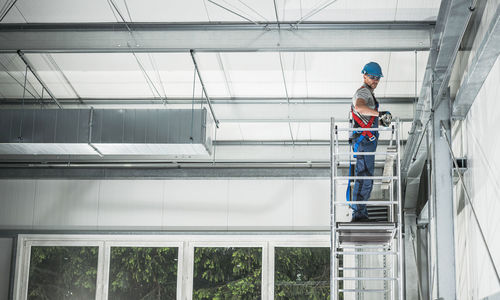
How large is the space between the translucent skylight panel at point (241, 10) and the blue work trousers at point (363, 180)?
2.18 meters

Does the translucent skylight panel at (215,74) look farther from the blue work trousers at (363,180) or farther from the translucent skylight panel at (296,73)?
the blue work trousers at (363,180)

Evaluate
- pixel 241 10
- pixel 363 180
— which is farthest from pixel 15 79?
pixel 363 180

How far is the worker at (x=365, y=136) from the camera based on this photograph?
295 inches

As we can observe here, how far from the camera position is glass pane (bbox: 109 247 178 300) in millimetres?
13992

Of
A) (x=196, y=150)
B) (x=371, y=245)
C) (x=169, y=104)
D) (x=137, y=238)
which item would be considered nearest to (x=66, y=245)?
Result: (x=137, y=238)

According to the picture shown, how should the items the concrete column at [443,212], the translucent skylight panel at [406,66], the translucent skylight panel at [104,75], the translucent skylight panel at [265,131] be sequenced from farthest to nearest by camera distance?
the translucent skylight panel at [265,131] < the translucent skylight panel at [104,75] < the translucent skylight panel at [406,66] < the concrete column at [443,212]

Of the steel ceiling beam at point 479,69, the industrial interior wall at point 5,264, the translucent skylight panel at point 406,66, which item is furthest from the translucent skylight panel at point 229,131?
the steel ceiling beam at point 479,69

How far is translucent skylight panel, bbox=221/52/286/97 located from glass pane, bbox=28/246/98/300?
5364 millimetres

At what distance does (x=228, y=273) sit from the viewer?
45.9ft

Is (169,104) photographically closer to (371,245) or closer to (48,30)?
(48,30)

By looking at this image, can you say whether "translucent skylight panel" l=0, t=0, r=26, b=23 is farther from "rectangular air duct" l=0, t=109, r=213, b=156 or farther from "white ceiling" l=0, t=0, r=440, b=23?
"rectangular air duct" l=0, t=109, r=213, b=156

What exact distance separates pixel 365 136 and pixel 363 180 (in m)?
0.49

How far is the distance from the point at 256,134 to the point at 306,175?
5.26 feet

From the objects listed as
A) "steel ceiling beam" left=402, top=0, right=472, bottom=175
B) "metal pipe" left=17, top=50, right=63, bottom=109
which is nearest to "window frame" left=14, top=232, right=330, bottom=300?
"metal pipe" left=17, top=50, right=63, bottom=109
